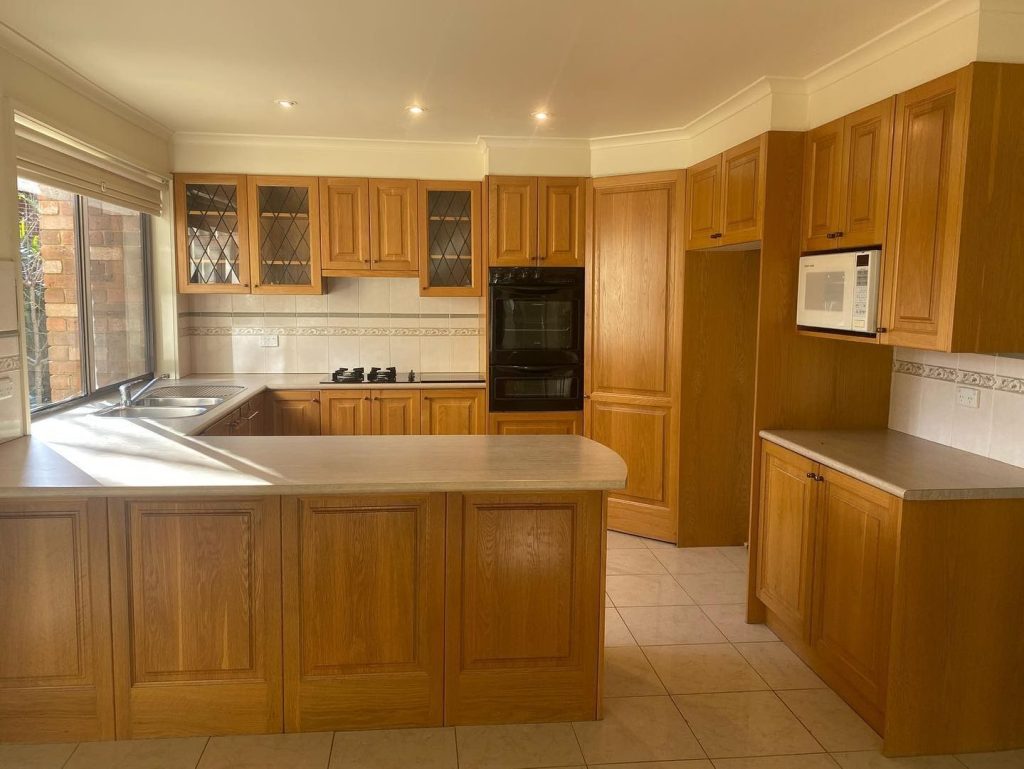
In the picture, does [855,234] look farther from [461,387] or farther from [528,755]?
[461,387]

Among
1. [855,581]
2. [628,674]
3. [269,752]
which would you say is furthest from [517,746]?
[855,581]

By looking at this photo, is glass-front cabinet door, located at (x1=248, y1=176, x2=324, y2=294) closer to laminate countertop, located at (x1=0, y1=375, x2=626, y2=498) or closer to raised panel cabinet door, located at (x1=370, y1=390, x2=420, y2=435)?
raised panel cabinet door, located at (x1=370, y1=390, x2=420, y2=435)

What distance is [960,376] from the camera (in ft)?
9.32

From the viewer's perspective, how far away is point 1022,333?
238cm

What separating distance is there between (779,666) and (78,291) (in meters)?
3.62

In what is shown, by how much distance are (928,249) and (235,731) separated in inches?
108

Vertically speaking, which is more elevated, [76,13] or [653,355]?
[76,13]

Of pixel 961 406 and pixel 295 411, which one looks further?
pixel 295 411

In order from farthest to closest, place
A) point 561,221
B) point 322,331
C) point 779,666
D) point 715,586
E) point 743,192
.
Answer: point 322,331 < point 561,221 < point 715,586 < point 743,192 < point 779,666

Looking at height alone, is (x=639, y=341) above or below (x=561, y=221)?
below

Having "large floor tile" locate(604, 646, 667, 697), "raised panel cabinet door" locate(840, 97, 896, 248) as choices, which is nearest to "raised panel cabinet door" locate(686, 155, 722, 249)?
"raised panel cabinet door" locate(840, 97, 896, 248)

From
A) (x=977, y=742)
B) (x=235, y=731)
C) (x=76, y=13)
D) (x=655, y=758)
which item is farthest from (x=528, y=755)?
(x=76, y=13)

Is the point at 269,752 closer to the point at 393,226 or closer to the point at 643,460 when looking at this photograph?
the point at 643,460

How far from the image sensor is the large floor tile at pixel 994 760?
7.66 ft
